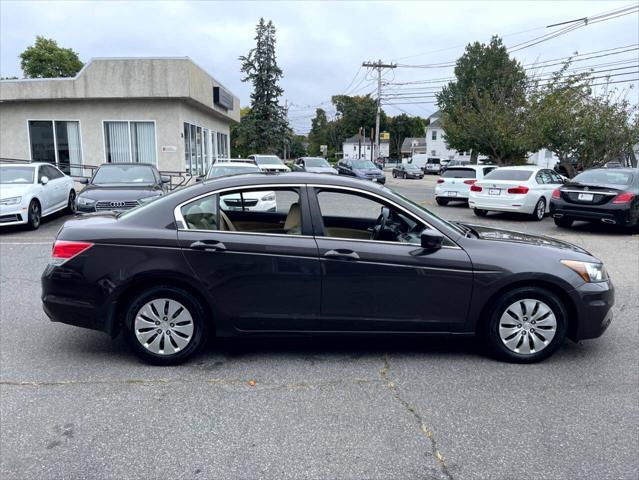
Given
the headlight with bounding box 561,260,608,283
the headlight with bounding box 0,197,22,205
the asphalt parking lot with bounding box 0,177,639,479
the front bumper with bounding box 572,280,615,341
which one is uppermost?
the headlight with bounding box 561,260,608,283

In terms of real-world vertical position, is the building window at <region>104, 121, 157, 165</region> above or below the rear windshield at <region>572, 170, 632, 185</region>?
above

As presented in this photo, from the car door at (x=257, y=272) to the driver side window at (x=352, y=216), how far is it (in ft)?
1.21

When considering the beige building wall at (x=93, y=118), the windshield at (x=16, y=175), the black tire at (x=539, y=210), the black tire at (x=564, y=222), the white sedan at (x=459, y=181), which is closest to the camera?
the windshield at (x=16, y=175)

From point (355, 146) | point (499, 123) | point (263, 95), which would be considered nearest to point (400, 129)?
point (355, 146)

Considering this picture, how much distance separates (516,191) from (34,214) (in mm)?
12130

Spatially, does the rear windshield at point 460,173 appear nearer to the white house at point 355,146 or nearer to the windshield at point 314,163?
the windshield at point 314,163

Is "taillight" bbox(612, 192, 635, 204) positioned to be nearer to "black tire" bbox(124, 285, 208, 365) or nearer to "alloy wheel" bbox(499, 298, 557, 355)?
"alloy wheel" bbox(499, 298, 557, 355)

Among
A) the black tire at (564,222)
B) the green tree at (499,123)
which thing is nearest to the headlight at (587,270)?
the black tire at (564,222)

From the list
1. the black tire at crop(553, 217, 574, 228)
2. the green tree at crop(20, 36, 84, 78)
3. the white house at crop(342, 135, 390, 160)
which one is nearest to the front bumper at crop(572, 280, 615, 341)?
the black tire at crop(553, 217, 574, 228)

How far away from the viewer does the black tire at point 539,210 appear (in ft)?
47.0

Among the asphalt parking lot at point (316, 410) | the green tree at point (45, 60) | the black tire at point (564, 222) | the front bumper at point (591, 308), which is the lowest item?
the asphalt parking lot at point (316, 410)

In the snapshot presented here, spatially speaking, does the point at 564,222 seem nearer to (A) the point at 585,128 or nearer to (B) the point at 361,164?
(A) the point at 585,128

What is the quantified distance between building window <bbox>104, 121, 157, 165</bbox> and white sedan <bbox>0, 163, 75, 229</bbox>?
24.0 feet

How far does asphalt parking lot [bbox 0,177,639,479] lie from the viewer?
118 inches
